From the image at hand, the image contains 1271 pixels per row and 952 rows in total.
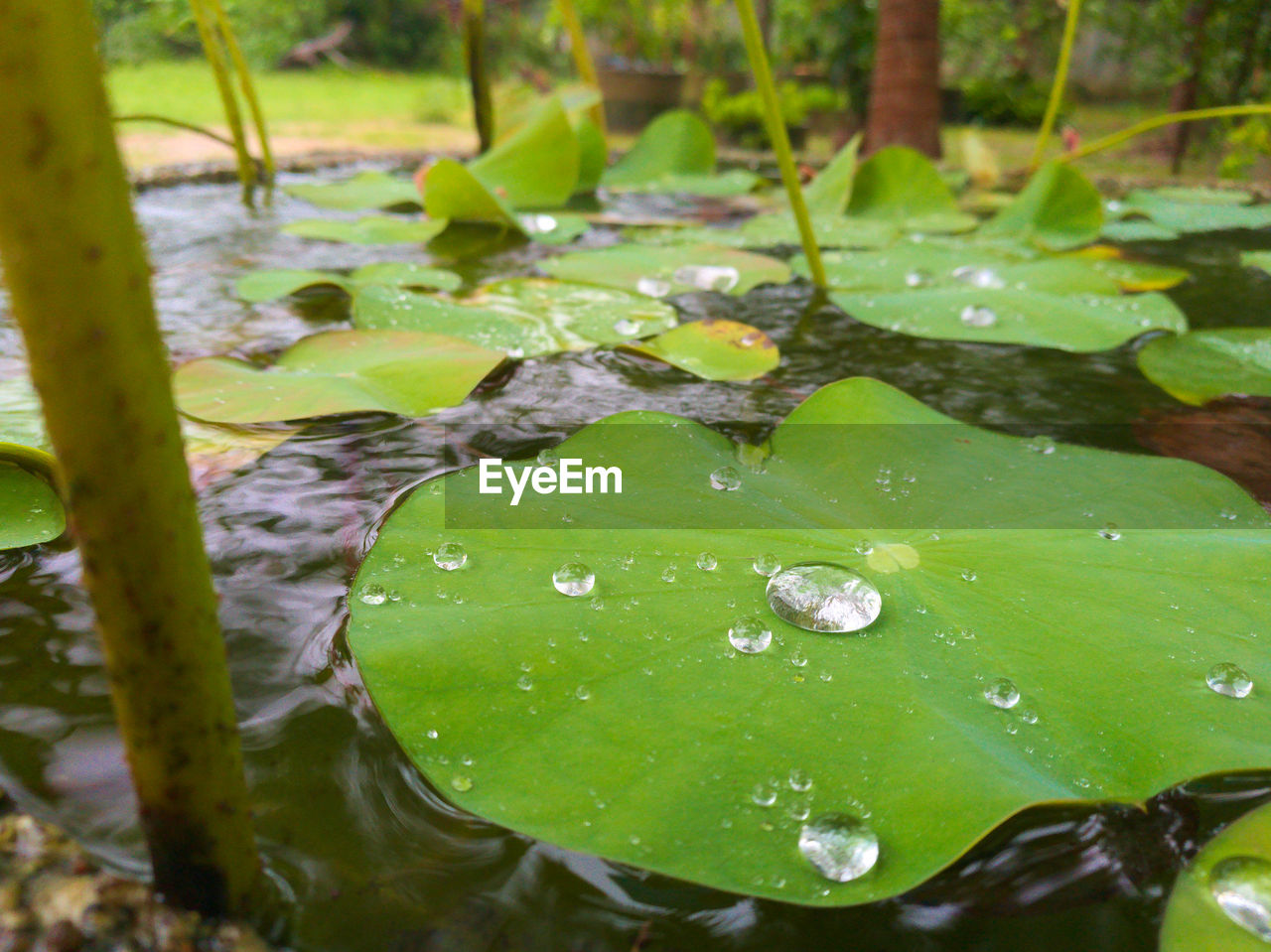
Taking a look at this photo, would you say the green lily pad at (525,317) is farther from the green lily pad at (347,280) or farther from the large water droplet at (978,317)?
the large water droplet at (978,317)

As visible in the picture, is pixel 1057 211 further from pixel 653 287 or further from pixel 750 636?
pixel 750 636

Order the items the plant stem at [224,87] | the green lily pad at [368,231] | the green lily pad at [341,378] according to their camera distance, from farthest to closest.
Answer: the plant stem at [224,87] < the green lily pad at [368,231] < the green lily pad at [341,378]

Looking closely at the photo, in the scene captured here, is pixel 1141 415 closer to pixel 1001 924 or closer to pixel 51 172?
pixel 1001 924

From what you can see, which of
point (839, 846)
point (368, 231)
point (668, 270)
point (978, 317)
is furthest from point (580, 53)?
point (839, 846)

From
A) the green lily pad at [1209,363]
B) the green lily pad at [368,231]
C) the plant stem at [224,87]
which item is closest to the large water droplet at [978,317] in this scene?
the green lily pad at [1209,363]

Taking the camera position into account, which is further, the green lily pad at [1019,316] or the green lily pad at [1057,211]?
the green lily pad at [1057,211]

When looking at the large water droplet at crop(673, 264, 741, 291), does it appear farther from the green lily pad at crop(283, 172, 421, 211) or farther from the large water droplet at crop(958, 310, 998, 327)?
the green lily pad at crop(283, 172, 421, 211)
